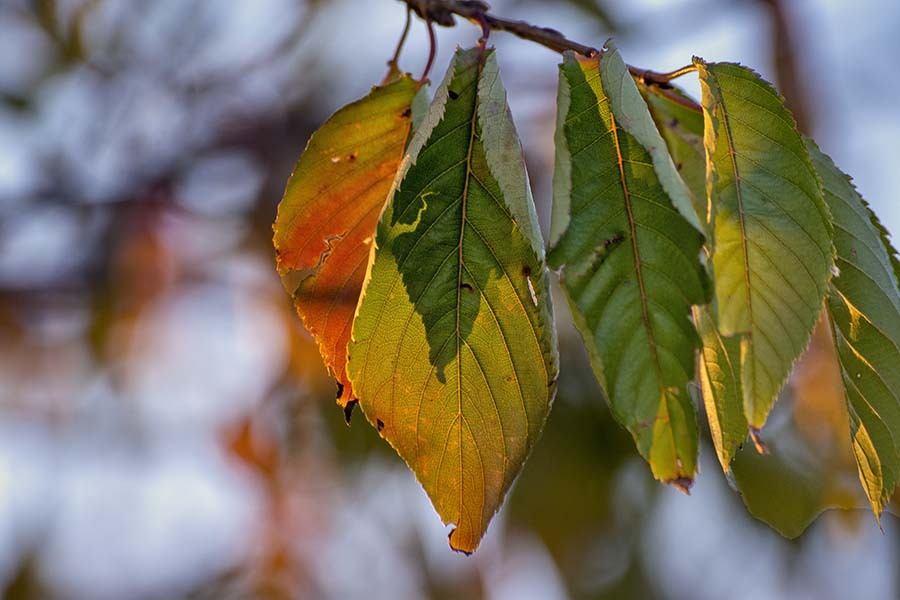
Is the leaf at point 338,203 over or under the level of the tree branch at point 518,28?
under

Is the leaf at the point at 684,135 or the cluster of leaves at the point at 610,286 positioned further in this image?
the leaf at the point at 684,135

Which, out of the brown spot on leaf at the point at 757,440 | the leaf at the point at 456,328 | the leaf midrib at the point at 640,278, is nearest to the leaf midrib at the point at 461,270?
the leaf at the point at 456,328

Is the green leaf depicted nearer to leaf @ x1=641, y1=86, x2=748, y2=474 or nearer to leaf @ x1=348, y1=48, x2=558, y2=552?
leaf @ x1=641, y1=86, x2=748, y2=474

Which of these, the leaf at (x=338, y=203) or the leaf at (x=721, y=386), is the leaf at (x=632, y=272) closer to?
the leaf at (x=721, y=386)

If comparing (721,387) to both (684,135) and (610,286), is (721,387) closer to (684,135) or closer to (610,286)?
(610,286)

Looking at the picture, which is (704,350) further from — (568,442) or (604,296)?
(568,442)

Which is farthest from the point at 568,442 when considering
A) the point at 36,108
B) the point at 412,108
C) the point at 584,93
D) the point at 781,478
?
the point at 584,93
